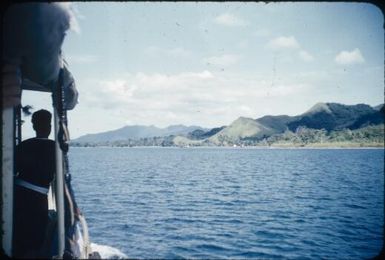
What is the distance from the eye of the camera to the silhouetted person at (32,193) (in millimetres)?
A: 5133

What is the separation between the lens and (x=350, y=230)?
24594 mm

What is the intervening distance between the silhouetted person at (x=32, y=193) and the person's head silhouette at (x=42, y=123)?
0.23m

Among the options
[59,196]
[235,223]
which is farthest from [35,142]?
[235,223]

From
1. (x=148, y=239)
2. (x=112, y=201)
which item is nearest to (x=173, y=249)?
(x=148, y=239)

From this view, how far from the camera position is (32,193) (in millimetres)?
5227

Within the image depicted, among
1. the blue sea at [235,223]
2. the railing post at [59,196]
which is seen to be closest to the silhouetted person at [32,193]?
the railing post at [59,196]

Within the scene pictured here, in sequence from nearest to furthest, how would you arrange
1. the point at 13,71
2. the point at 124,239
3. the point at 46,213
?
1. the point at 13,71
2. the point at 46,213
3. the point at 124,239

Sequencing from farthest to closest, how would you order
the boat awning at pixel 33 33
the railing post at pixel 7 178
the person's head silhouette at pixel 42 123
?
the person's head silhouette at pixel 42 123
the railing post at pixel 7 178
the boat awning at pixel 33 33

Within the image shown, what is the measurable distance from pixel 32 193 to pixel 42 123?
4.91 feet

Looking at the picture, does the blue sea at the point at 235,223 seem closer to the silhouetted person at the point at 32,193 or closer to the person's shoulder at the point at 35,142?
the silhouetted person at the point at 32,193

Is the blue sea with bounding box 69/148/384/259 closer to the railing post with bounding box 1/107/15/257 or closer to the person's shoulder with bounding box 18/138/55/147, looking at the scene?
the person's shoulder with bounding box 18/138/55/147

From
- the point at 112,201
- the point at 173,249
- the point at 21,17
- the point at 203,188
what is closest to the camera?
the point at 21,17

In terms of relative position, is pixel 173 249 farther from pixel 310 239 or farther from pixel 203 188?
pixel 203 188

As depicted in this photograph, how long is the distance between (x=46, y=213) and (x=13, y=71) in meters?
3.07
